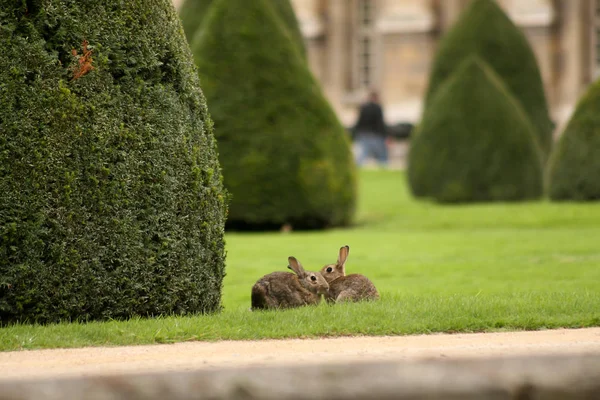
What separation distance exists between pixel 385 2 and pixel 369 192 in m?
11.8

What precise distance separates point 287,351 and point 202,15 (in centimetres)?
1425

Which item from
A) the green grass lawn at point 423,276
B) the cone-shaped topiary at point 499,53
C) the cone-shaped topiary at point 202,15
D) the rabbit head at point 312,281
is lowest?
the green grass lawn at point 423,276

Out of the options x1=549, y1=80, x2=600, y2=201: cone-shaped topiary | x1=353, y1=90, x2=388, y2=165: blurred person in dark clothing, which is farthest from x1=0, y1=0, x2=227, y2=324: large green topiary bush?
x1=353, y1=90, x2=388, y2=165: blurred person in dark clothing

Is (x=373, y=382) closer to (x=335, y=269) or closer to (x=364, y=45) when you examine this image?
(x=335, y=269)

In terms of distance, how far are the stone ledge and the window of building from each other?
3232 centimetres

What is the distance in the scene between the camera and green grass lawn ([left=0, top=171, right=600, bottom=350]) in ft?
21.3

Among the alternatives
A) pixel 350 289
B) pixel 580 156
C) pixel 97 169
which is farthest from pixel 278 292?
pixel 580 156

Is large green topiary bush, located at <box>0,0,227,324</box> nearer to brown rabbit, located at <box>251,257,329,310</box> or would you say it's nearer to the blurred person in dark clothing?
brown rabbit, located at <box>251,257,329,310</box>

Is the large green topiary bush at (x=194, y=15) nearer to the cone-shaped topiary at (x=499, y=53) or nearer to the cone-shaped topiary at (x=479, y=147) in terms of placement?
the cone-shaped topiary at (x=479, y=147)

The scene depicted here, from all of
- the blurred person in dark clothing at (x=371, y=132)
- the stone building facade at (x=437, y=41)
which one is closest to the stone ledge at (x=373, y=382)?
the blurred person in dark clothing at (x=371, y=132)

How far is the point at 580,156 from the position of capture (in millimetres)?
17688

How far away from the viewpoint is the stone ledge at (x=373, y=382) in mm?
3383

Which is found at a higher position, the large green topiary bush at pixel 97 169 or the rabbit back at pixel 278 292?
the large green topiary bush at pixel 97 169

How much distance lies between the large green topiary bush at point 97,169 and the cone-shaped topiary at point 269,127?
27.0 feet
